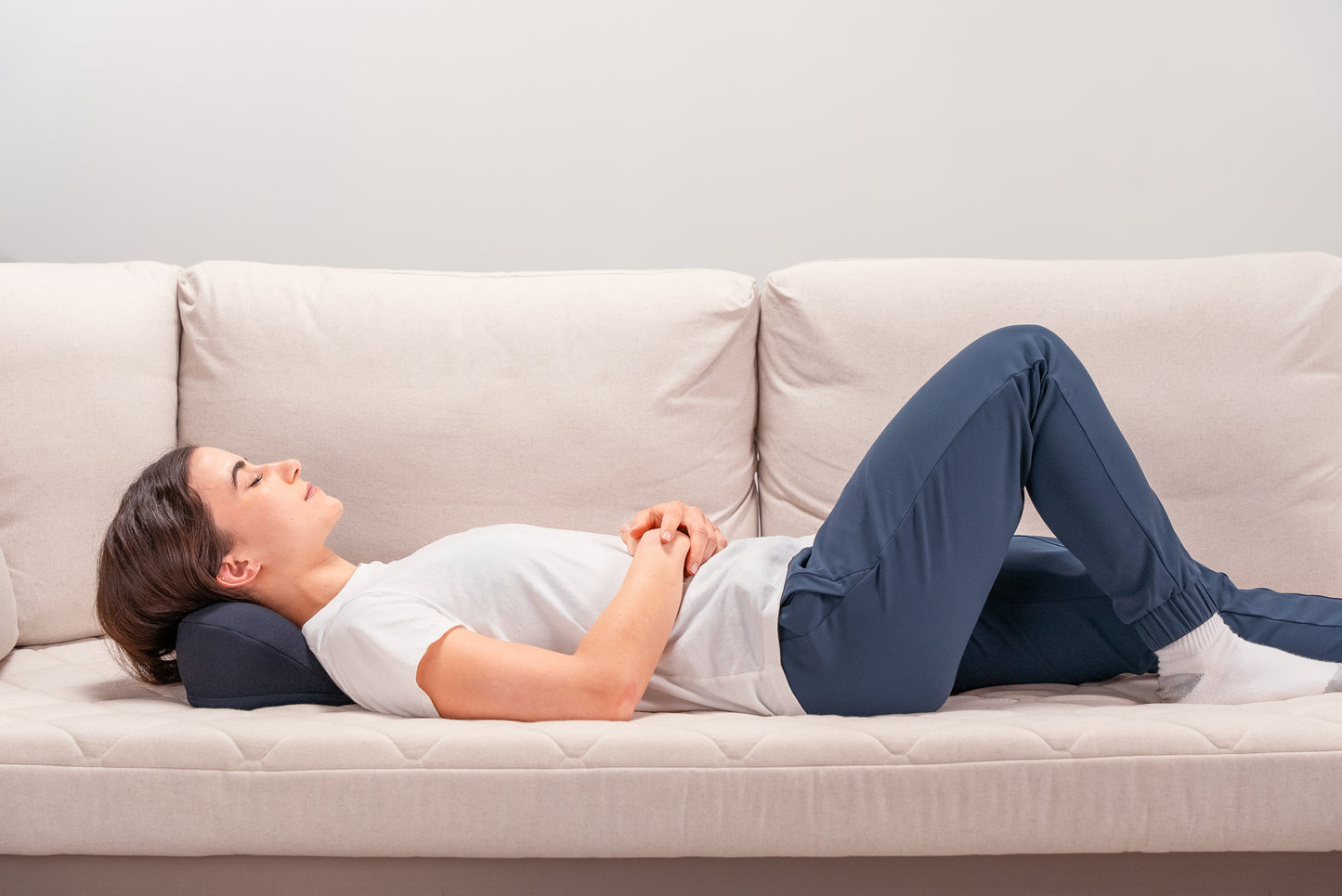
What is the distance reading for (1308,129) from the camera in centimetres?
217

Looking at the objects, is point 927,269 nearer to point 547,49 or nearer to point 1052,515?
point 1052,515

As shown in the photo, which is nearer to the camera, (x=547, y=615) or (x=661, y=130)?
(x=547, y=615)

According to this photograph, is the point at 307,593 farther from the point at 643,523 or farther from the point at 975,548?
the point at 975,548

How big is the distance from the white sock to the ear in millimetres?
1203

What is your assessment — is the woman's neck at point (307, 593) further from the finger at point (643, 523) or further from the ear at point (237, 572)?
the finger at point (643, 523)

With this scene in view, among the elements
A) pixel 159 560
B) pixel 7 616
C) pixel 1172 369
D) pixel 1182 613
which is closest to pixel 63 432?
pixel 7 616

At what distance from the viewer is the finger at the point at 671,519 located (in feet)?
4.25

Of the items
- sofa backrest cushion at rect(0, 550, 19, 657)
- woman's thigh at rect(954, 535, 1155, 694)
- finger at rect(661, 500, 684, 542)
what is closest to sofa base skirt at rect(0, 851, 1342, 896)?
woman's thigh at rect(954, 535, 1155, 694)

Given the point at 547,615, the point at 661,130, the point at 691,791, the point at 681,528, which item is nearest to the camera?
the point at 691,791

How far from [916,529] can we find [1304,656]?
0.52 m

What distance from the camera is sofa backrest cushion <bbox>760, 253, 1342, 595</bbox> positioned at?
1.65 metres

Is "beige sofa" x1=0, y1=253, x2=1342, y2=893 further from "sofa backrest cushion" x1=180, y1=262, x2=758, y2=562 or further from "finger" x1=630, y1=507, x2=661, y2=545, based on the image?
"finger" x1=630, y1=507, x2=661, y2=545

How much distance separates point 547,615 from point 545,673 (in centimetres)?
16

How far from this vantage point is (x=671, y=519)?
1.34 metres
